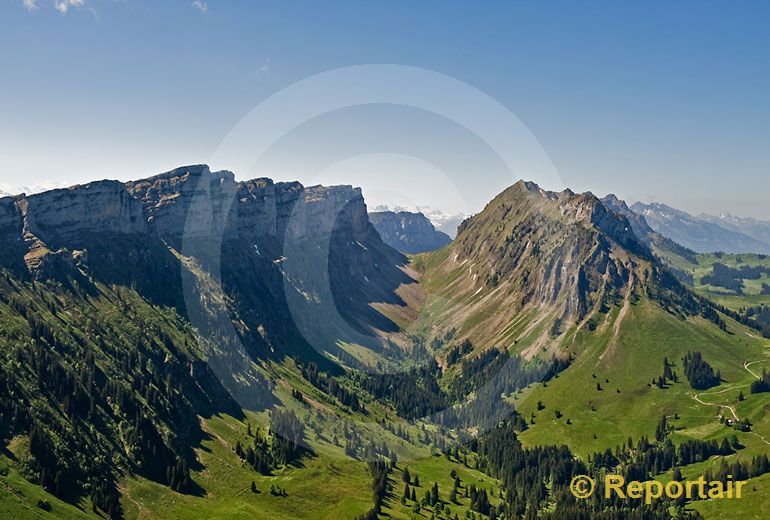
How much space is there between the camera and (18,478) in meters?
144

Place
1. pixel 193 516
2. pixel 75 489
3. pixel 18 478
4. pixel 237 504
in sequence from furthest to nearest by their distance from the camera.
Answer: pixel 237 504, pixel 193 516, pixel 75 489, pixel 18 478

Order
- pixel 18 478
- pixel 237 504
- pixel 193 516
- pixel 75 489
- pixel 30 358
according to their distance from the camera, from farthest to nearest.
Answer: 1. pixel 30 358
2. pixel 237 504
3. pixel 193 516
4. pixel 75 489
5. pixel 18 478

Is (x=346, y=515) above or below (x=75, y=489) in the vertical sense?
above

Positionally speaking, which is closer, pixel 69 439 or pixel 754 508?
pixel 69 439

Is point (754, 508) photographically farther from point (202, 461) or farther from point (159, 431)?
point (159, 431)

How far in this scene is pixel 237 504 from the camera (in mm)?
177625

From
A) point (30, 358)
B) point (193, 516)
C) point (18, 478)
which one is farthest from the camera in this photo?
point (30, 358)

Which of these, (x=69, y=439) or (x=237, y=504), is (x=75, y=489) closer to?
(x=69, y=439)

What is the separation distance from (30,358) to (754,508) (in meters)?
253

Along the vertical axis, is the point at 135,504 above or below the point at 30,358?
below

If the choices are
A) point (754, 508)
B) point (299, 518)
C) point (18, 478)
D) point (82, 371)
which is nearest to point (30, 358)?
point (82, 371)

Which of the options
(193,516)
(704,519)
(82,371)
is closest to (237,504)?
(193,516)

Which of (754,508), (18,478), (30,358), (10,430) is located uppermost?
(754,508)

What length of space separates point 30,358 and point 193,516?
3137 inches
